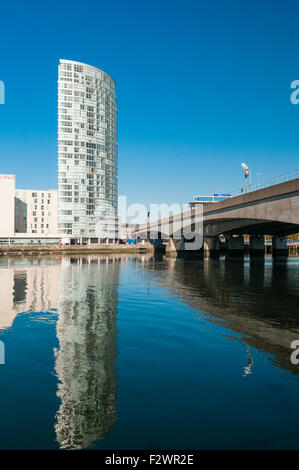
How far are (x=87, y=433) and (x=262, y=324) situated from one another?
12.8 m

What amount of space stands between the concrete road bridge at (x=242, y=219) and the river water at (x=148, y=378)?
18.6 m

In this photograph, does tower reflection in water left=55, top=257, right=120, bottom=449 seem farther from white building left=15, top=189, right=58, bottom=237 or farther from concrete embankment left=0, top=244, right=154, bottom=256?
white building left=15, top=189, right=58, bottom=237

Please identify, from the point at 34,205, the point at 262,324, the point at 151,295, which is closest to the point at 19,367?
the point at 262,324

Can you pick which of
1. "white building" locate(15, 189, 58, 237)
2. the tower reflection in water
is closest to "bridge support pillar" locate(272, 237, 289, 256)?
the tower reflection in water

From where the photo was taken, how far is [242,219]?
6188cm

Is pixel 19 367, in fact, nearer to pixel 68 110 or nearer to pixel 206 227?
pixel 206 227

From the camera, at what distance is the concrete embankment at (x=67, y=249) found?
11543cm

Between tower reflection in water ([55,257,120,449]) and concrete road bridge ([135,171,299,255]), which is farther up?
Result: concrete road bridge ([135,171,299,255])

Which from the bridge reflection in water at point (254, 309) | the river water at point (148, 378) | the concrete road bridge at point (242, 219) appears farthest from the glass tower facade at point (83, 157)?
the river water at point (148, 378)

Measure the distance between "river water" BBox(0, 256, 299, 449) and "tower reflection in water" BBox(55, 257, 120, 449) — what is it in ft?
0.12

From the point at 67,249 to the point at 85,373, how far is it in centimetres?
11613

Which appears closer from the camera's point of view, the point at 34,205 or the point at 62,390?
the point at 62,390

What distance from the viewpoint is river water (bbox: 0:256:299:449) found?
7656 mm

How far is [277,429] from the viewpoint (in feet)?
25.8
